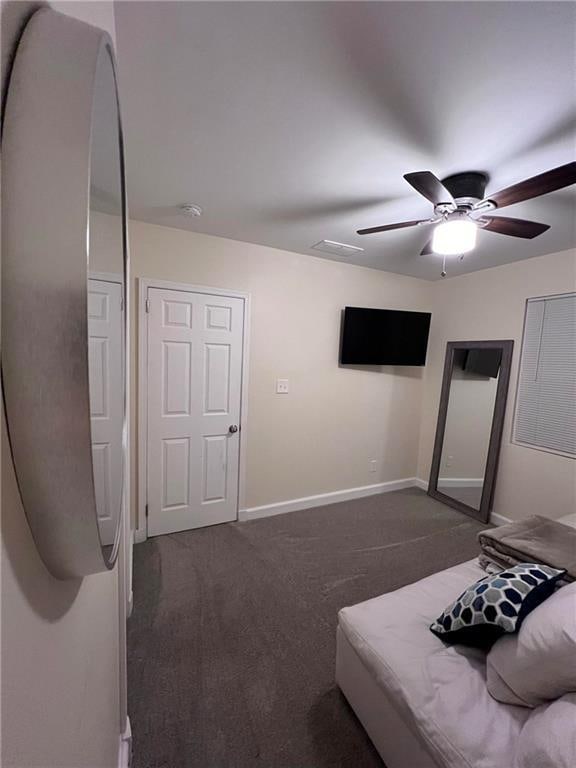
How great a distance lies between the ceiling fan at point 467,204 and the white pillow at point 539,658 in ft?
5.14

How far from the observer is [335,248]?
110 inches

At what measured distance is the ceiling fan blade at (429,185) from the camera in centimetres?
132

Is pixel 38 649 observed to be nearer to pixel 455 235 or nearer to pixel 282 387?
pixel 455 235

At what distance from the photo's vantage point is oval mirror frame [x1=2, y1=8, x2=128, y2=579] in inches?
10.4

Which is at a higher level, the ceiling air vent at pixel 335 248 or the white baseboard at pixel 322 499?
the ceiling air vent at pixel 335 248

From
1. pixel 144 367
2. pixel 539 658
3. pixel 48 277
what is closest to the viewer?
pixel 48 277

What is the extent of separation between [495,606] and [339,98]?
1902 mm

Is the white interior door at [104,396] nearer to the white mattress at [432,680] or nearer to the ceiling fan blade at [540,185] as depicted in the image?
the white mattress at [432,680]

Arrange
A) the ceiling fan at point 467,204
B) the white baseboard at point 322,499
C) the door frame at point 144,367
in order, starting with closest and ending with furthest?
the ceiling fan at point 467,204
the door frame at point 144,367
the white baseboard at point 322,499

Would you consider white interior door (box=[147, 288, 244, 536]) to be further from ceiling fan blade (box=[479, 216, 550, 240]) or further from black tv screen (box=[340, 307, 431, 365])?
ceiling fan blade (box=[479, 216, 550, 240])

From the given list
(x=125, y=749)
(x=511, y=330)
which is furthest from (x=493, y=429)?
(x=125, y=749)

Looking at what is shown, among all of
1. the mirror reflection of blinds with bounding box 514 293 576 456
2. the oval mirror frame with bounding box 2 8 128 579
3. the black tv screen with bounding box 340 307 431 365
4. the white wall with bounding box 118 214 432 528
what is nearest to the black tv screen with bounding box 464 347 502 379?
the mirror reflection of blinds with bounding box 514 293 576 456

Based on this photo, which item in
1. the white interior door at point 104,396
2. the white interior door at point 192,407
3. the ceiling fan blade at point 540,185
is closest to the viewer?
the white interior door at point 104,396

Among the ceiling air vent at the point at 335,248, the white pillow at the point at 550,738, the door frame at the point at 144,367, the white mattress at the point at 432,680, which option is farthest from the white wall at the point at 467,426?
the white pillow at the point at 550,738
